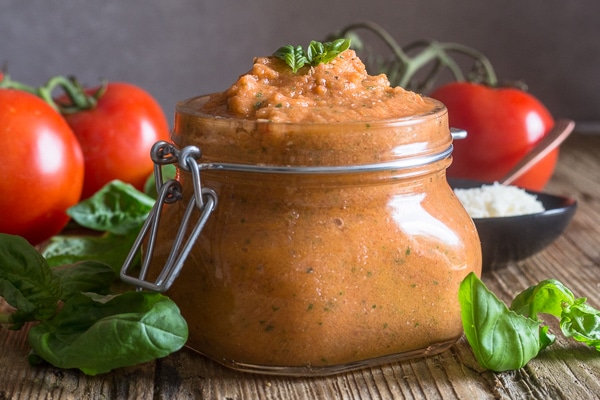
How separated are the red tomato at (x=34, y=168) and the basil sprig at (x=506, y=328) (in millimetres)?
861

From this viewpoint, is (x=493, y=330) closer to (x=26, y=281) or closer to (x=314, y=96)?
(x=314, y=96)

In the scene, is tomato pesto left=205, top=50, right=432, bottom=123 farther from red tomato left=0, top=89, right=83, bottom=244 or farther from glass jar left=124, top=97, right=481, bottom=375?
red tomato left=0, top=89, right=83, bottom=244

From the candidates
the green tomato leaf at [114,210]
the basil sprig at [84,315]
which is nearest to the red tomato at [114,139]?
the green tomato leaf at [114,210]

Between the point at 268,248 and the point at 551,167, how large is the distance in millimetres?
1257

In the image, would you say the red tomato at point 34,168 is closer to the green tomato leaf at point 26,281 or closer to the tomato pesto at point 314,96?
the green tomato leaf at point 26,281

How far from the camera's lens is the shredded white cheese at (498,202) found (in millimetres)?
1341

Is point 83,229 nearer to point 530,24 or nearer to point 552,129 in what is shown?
point 552,129

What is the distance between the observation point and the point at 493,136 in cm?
192

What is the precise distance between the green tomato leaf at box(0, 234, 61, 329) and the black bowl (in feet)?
2.05

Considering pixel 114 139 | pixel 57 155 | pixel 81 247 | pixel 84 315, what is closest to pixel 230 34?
pixel 114 139

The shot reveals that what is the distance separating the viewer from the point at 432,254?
3.11ft

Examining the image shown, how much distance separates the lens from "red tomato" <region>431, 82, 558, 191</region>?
6.31 ft

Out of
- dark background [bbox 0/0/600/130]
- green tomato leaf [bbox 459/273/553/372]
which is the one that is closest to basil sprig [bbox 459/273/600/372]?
green tomato leaf [bbox 459/273/553/372]

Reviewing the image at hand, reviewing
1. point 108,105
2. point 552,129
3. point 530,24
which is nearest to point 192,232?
point 108,105
